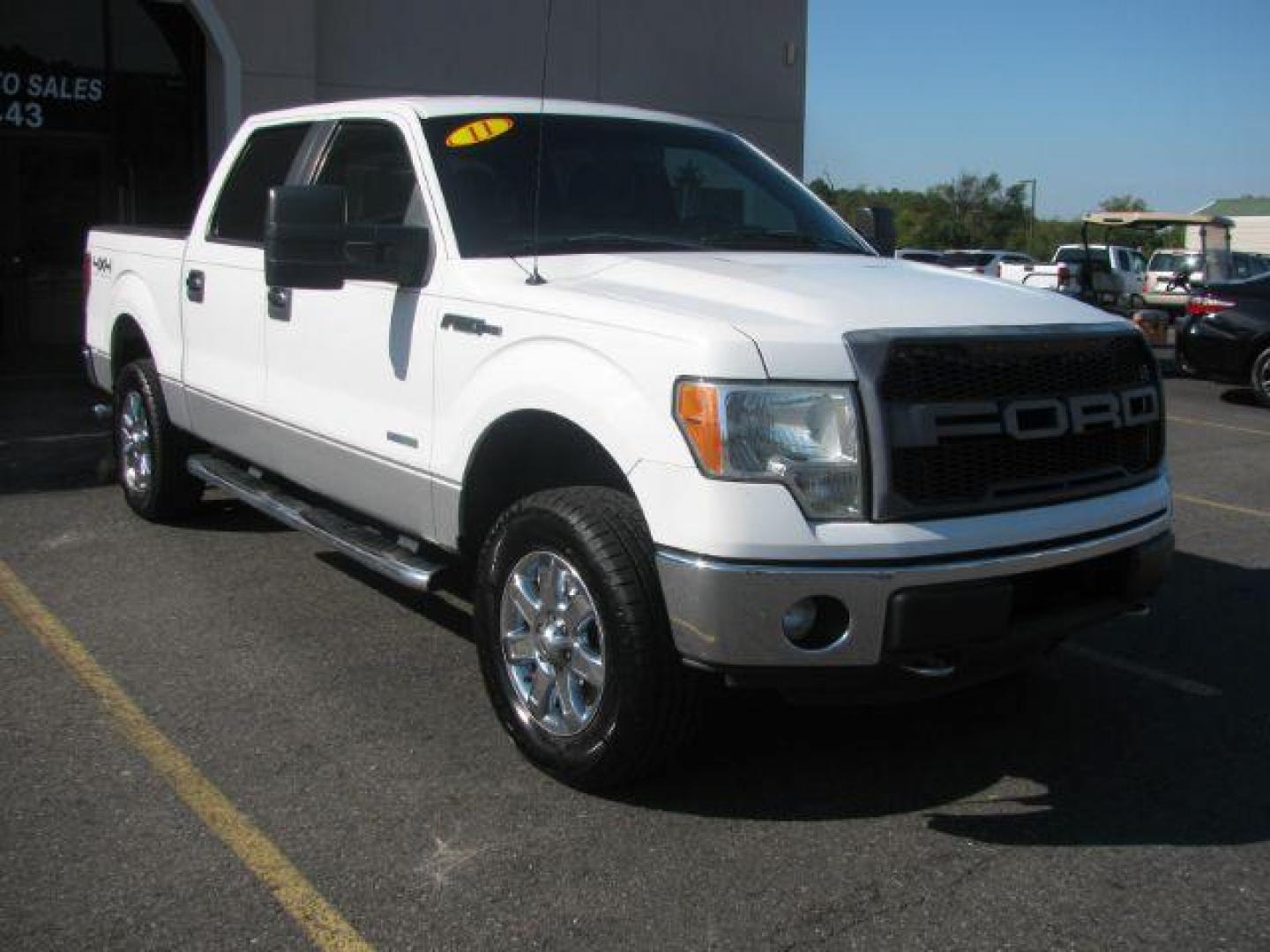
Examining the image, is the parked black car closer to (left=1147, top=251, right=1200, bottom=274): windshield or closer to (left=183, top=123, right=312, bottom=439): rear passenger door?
(left=183, top=123, right=312, bottom=439): rear passenger door

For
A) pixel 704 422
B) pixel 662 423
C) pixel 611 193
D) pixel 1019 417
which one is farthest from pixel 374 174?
pixel 1019 417

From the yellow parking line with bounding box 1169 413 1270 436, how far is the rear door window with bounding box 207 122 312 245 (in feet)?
30.6

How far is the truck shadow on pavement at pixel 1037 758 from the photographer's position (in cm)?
374

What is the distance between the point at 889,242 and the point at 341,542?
2.81m

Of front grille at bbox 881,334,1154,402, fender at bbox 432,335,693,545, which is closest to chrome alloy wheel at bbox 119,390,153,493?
fender at bbox 432,335,693,545

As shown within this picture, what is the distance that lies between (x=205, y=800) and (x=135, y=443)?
3.73 m

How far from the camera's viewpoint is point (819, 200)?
5.53 metres

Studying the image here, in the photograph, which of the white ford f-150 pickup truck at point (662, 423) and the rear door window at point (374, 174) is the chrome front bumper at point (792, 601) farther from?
the rear door window at point (374, 174)

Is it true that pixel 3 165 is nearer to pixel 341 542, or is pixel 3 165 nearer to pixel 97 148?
pixel 97 148

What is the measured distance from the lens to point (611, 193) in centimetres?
487

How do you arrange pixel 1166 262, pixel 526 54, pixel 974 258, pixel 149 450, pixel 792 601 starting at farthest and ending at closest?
pixel 974 258, pixel 1166 262, pixel 526 54, pixel 149 450, pixel 792 601

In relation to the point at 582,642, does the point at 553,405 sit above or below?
above

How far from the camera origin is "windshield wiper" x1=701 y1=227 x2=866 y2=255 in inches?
191

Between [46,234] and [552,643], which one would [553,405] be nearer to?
[552,643]
